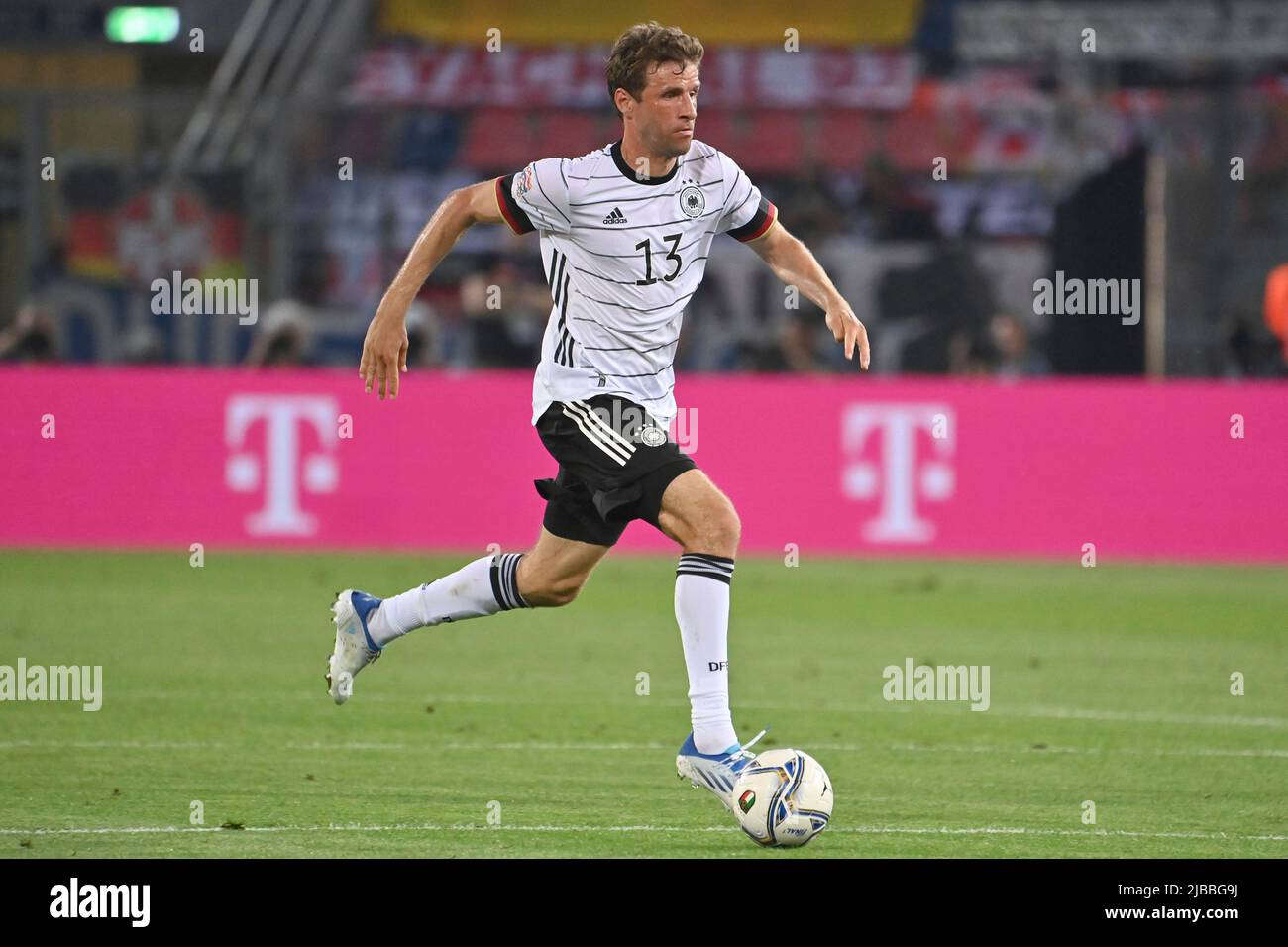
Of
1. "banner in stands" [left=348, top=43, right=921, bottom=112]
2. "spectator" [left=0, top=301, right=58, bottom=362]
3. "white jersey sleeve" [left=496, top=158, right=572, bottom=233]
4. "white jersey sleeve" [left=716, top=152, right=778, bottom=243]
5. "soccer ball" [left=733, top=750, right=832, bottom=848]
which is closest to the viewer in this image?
"soccer ball" [left=733, top=750, right=832, bottom=848]

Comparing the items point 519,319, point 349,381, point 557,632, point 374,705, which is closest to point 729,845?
point 374,705

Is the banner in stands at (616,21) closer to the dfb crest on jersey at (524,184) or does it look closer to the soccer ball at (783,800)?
the dfb crest on jersey at (524,184)

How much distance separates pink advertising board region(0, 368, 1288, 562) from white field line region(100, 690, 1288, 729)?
6314mm

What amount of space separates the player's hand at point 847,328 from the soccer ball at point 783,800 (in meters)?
1.35

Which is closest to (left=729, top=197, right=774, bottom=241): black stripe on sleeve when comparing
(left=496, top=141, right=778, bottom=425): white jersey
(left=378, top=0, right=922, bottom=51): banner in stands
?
(left=496, top=141, right=778, bottom=425): white jersey

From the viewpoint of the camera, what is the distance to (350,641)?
7855mm

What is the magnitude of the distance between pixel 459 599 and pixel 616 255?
1347mm

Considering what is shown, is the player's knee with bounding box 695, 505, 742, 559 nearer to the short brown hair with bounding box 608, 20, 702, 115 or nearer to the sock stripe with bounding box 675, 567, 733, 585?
the sock stripe with bounding box 675, 567, 733, 585

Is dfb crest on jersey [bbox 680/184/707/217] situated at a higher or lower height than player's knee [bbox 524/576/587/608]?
higher

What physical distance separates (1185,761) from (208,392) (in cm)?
962

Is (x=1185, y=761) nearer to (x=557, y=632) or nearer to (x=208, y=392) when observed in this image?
(x=557, y=632)

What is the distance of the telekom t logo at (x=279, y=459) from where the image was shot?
16047mm

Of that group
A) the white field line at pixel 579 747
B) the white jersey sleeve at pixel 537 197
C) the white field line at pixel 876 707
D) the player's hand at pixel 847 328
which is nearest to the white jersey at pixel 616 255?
the white jersey sleeve at pixel 537 197

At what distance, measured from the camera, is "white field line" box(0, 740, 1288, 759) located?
27.0 ft
